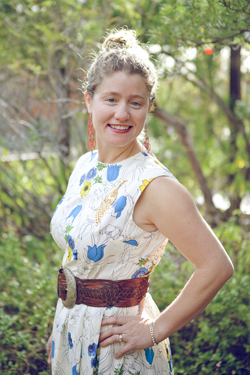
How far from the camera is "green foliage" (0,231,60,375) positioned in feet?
7.62

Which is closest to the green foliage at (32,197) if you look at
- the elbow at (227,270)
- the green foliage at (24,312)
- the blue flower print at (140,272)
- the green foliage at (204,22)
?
the green foliage at (24,312)

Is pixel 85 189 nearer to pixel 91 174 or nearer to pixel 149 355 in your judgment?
pixel 91 174

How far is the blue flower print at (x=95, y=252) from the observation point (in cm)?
138

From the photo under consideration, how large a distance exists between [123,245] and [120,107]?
0.57 metres

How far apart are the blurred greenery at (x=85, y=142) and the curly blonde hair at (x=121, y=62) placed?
45cm

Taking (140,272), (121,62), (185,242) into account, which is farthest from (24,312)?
(121,62)

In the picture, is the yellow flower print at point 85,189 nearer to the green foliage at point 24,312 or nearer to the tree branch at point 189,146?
the green foliage at point 24,312

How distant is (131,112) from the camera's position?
Answer: 1.47 meters

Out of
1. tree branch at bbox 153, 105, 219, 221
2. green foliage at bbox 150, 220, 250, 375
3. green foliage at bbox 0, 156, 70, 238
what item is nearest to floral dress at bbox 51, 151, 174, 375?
green foliage at bbox 150, 220, 250, 375

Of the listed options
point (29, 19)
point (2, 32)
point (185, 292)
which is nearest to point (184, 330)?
point (185, 292)

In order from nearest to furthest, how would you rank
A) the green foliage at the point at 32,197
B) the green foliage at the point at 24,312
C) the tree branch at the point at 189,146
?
the green foliage at the point at 24,312 → the green foliage at the point at 32,197 → the tree branch at the point at 189,146

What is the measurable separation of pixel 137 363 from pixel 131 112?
1052 millimetres

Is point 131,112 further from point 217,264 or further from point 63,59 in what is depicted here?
point 63,59

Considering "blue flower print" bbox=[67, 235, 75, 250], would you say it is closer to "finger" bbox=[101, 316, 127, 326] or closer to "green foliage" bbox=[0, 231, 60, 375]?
"finger" bbox=[101, 316, 127, 326]
